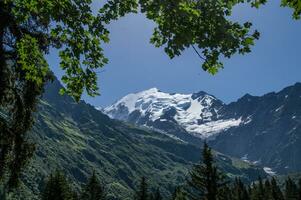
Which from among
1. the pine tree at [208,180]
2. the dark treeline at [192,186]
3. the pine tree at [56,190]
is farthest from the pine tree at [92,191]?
the pine tree at [208,180]

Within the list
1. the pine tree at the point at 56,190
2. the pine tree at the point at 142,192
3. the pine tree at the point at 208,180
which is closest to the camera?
the pine tree at the point at 208,180

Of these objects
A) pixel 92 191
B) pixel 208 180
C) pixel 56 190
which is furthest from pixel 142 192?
pixel 208 180

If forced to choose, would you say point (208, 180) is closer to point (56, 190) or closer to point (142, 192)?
point (56, 190)

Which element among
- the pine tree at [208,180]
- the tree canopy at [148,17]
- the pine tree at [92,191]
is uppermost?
the pine tree at [92,191]

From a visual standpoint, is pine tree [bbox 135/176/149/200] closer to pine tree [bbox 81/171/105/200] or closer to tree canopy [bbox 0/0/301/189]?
pine tree [bbox 81/171/105/200]

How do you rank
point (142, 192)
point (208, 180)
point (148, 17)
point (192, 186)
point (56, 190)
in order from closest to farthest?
point (148, 17) → point (208, 180) → point (192, 186) → point (56, 190) → point (142, 192)

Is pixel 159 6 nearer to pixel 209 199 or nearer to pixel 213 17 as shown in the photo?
pixel 213 17

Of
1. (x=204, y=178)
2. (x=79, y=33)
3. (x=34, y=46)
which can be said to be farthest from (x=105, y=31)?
(x=204, y=178)

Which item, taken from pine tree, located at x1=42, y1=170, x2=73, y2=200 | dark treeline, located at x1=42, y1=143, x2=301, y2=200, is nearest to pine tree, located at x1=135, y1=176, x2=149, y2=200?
dark treeline, located at x1=42, y1=143, x2=301, y2=200

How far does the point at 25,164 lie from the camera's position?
17.6 metres

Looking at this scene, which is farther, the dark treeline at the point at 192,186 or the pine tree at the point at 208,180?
the dark treeline at the point at 192,186

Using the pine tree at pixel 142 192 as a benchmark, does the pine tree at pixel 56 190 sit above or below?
below

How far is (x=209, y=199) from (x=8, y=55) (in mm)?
32678

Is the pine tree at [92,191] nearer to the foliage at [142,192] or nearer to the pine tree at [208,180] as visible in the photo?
the foliage at [142,192]
